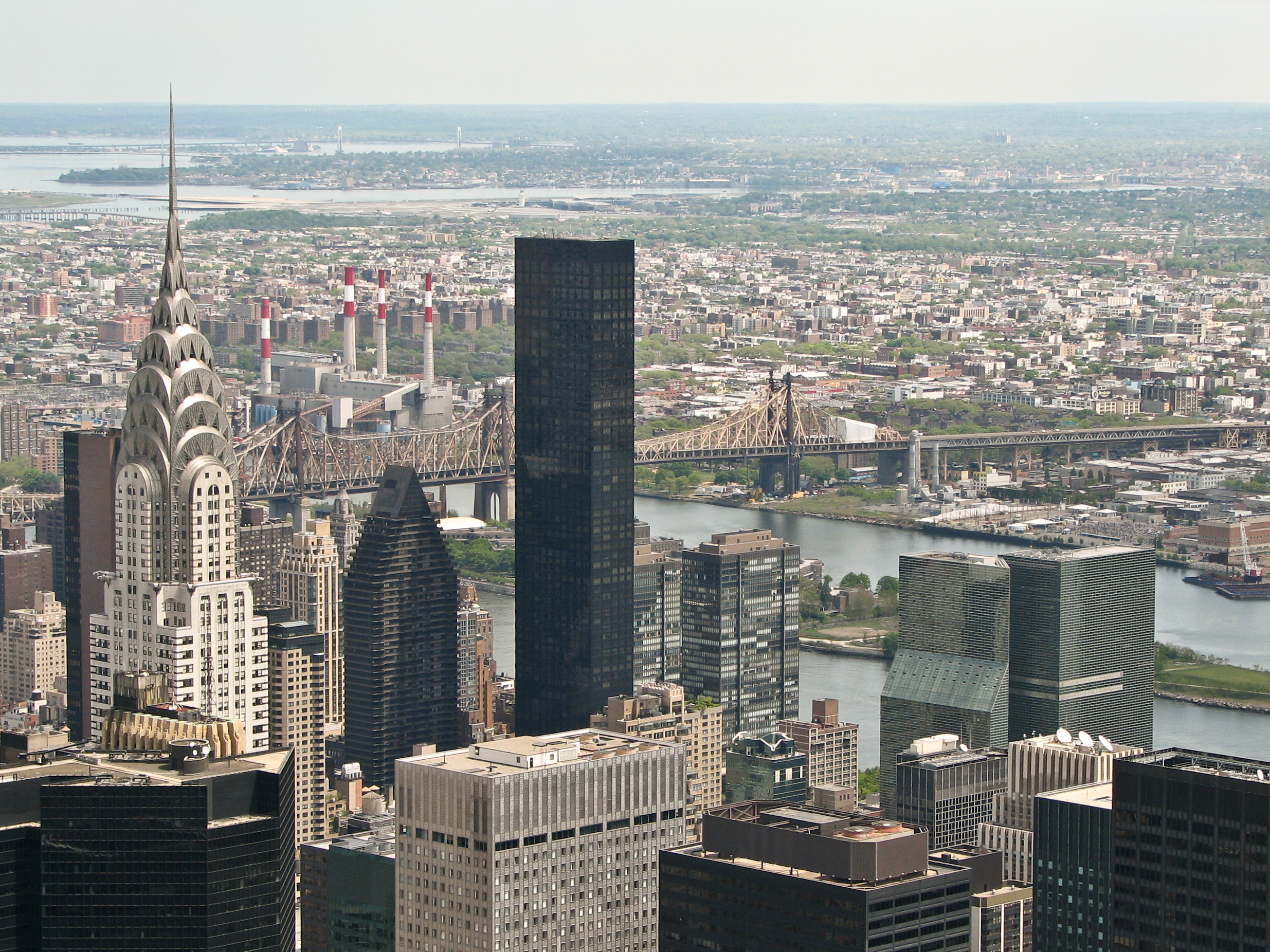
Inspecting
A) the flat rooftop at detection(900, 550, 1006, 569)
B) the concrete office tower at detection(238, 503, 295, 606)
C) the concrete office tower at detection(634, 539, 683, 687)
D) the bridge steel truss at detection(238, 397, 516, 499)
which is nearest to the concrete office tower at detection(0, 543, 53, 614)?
the concrete office tower at detection(238, 503, 295, 606)

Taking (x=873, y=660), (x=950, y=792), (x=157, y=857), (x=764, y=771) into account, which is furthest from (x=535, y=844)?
(x=873, y=660)

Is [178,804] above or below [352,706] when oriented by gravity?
above

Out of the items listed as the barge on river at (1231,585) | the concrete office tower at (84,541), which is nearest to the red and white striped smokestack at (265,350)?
the barge on river at (1231,585)

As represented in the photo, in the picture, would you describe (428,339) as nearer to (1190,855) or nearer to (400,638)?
Result: (400,638)

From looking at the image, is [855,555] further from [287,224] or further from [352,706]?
[287,224]

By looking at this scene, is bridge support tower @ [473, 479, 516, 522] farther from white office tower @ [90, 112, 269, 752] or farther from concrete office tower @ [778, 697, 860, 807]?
white office tower @ [90, 112, 269, 752]

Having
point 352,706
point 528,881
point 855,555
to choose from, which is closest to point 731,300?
point 855,555
